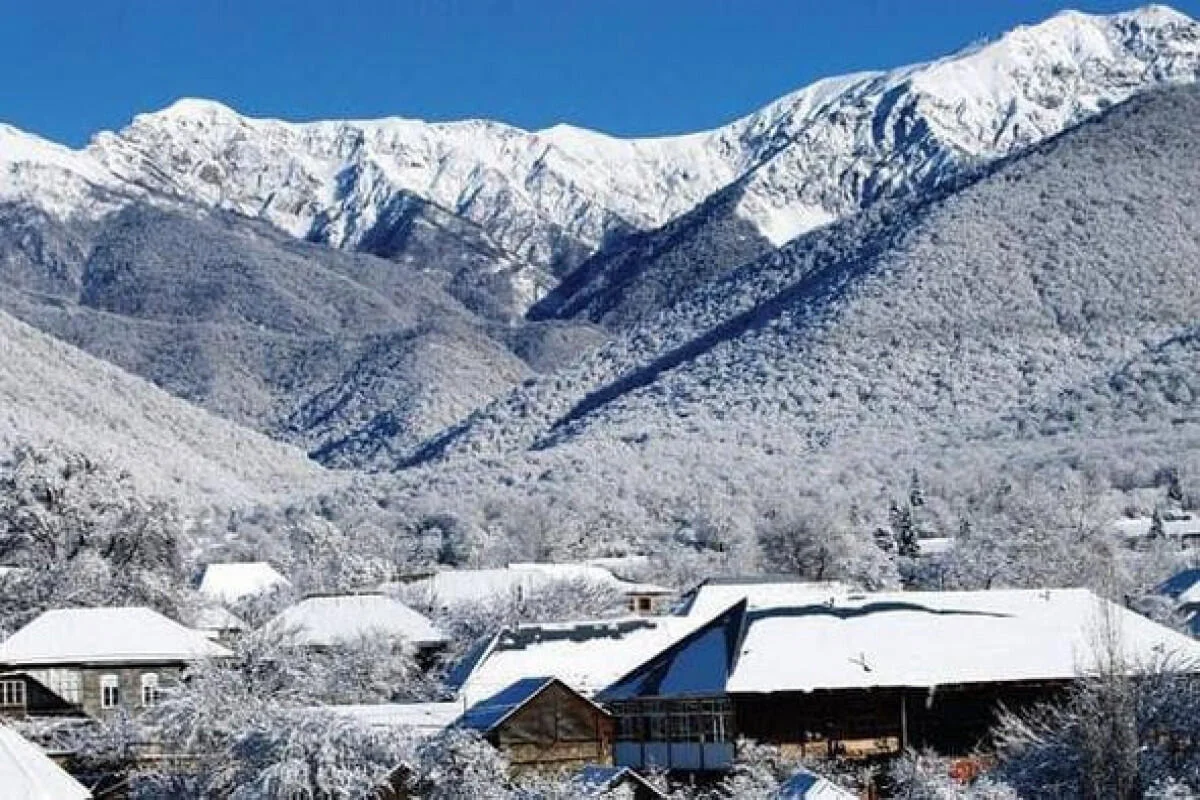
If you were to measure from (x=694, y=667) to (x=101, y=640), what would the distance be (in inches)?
793

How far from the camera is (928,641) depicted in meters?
51.1

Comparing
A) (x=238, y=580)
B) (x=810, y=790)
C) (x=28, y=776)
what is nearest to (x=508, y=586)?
(x=238, y=580)

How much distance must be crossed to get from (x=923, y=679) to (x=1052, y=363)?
144 meters

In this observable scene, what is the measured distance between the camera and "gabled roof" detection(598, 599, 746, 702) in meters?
50.0

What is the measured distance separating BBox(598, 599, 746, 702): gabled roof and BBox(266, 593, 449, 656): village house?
754 inches

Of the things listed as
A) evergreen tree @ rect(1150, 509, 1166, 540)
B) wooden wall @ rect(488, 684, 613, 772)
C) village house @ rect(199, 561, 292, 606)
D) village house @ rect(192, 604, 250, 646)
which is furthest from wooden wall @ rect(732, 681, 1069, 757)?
evergreen tree @ rect(1150, 509, 1166, 540)

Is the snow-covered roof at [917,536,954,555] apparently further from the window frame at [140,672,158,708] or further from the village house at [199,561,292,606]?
the window frame at [140,672,158,708]

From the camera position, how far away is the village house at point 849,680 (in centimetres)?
4969

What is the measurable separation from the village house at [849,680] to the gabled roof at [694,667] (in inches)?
1.4

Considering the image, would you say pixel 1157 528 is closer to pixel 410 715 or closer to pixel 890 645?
pixel 890 645

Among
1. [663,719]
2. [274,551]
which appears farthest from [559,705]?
[274,551]

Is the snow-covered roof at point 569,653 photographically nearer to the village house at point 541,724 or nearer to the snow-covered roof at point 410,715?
the snow-covered roof at point 410,715

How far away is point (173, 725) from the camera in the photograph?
49.1 metres

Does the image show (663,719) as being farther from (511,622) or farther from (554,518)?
(554,518)
